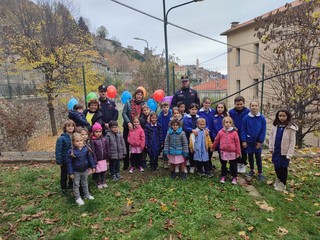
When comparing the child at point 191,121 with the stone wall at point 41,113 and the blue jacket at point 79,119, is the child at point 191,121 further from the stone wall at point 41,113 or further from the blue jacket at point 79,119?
the stone wall at point 41,113

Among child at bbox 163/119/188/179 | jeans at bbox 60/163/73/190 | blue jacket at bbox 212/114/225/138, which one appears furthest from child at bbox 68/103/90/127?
blue jacket at bbox 212/114/225/138

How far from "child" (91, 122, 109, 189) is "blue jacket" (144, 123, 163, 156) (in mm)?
913

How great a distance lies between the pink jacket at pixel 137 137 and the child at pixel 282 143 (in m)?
2.47

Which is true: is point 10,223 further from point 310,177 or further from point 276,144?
point 310,177

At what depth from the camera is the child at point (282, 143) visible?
4410mm

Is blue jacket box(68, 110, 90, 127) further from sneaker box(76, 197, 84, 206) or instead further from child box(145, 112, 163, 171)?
sneaker box(76, 197, 84, 206)

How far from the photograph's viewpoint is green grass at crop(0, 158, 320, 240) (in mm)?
3368

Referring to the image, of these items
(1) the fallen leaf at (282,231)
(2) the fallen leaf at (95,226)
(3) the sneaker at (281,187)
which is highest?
(3) the sneaker at (281,187)

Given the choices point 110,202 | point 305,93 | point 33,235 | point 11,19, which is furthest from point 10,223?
point 11,19

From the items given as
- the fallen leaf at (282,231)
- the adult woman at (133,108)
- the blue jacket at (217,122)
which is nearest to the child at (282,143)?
the blue jacket at (217,122)

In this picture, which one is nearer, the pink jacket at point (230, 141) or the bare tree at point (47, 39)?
the pink jacket at point (230, 141)

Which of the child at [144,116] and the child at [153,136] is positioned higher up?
the child at [144,116]

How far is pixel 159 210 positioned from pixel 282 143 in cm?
250

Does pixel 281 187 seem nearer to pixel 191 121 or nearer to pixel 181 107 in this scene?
pixel 191 121
